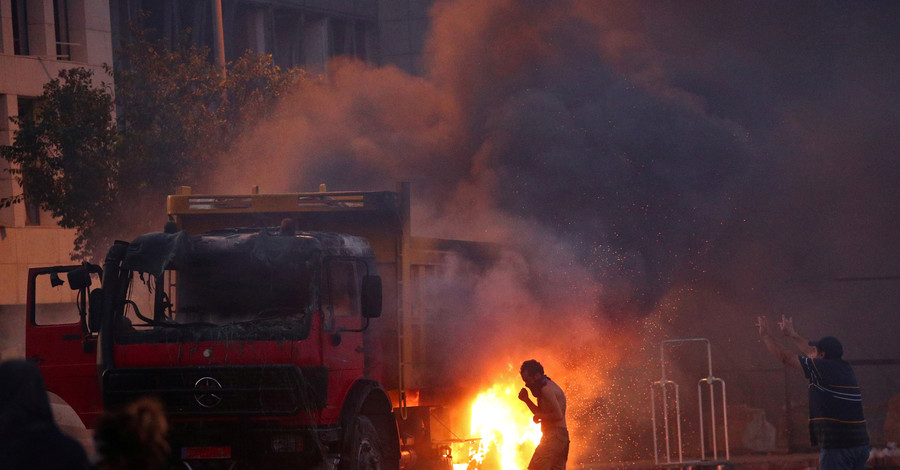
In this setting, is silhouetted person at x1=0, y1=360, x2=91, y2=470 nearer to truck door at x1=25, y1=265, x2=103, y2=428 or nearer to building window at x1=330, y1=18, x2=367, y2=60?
truck door at x1=25, y1=265, x2=103, y2=428

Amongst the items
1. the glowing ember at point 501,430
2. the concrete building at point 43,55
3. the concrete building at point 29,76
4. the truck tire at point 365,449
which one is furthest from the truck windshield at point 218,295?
the concrete building at point 29,76

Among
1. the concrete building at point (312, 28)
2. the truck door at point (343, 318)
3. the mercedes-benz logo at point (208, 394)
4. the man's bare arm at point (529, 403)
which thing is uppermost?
the concrete building at point (312, 28)

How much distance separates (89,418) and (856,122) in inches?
587

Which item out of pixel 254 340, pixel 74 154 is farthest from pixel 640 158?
pixel 254 340

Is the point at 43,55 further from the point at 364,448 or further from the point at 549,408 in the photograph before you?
the point at 549,408

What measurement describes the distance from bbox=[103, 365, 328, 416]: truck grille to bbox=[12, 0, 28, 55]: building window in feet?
67.5

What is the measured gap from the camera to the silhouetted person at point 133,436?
164 inches

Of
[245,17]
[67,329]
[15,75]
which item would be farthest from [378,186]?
[245,17]

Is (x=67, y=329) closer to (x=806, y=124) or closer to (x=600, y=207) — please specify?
(x=600, y=207)

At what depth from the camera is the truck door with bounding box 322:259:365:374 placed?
32.6 feet

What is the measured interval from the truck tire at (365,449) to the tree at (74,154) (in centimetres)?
1017

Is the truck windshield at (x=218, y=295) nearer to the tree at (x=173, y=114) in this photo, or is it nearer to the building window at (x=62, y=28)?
the tree at (x=173, y=114)

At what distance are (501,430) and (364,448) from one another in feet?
11.8

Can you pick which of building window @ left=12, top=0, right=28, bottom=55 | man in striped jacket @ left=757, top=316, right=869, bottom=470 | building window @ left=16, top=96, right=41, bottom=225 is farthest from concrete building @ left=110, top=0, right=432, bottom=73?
man in striped jacket @ left=757, top=316, right=869, bottom=470
